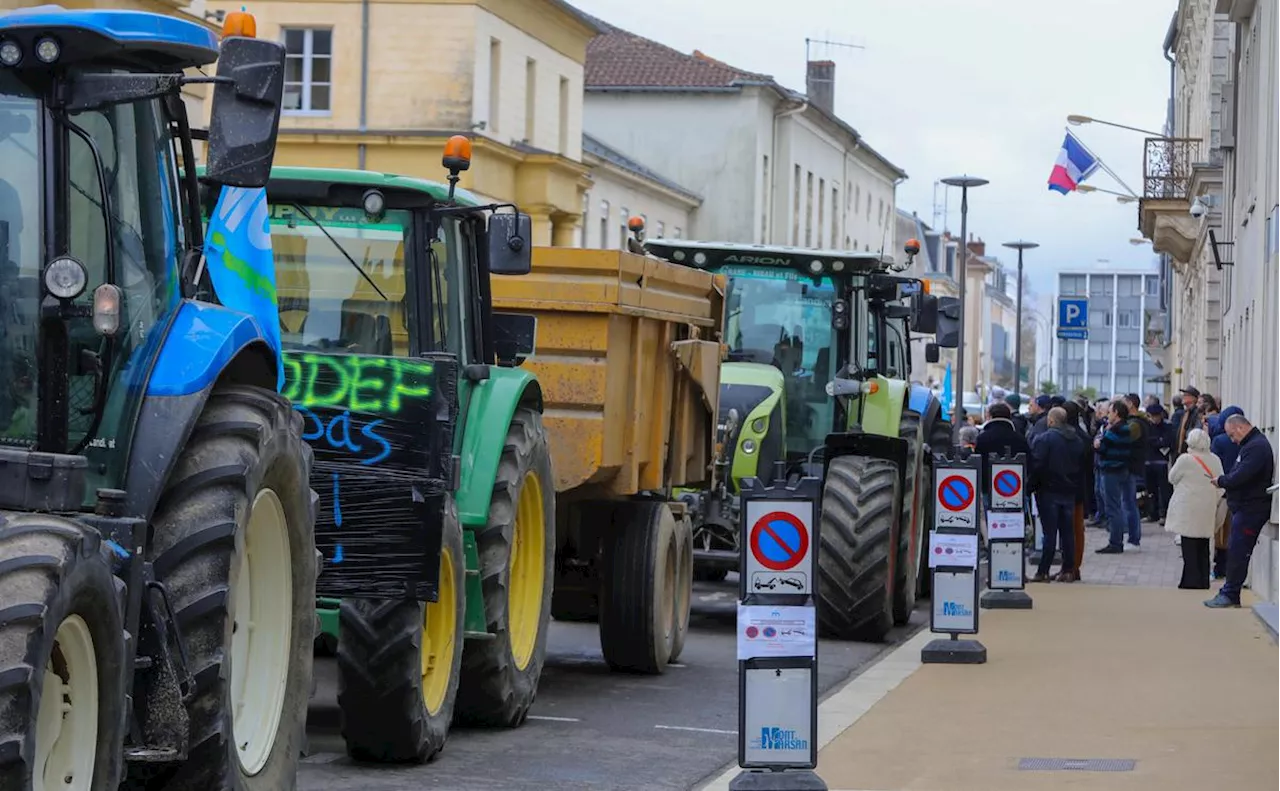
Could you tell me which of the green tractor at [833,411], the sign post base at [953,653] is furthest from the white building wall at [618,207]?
the sign post base at [953,653]

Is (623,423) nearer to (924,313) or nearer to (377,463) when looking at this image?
(377,463)

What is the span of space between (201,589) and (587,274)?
6418 mm

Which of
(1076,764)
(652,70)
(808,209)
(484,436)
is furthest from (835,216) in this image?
(1076,764)

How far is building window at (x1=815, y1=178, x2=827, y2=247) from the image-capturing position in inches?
2987

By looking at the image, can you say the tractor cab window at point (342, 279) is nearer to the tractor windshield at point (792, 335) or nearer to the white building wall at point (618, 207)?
the tractor windshield at point (792, 335)

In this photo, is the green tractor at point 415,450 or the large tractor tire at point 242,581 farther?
the green tractor at point 415,450

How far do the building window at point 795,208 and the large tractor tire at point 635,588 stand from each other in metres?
56.9

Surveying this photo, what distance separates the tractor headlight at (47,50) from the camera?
6.29 m

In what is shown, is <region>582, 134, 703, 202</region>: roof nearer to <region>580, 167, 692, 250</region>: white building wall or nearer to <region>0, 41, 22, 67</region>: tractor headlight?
<region>580, 167, 692, 250</region>: white building wall

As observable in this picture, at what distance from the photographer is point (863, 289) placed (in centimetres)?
1781

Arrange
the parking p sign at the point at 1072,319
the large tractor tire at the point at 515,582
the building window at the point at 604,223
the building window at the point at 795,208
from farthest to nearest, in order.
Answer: the building window at the point at 795,208, the building window at the point at 604,223, the parking p sign at the point at 1072,319, the large tractor tire at the point at 515,582

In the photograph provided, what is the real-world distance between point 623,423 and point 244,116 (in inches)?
265

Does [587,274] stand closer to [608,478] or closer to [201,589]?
[608,478]

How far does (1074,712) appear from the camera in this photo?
12414 millimetres
